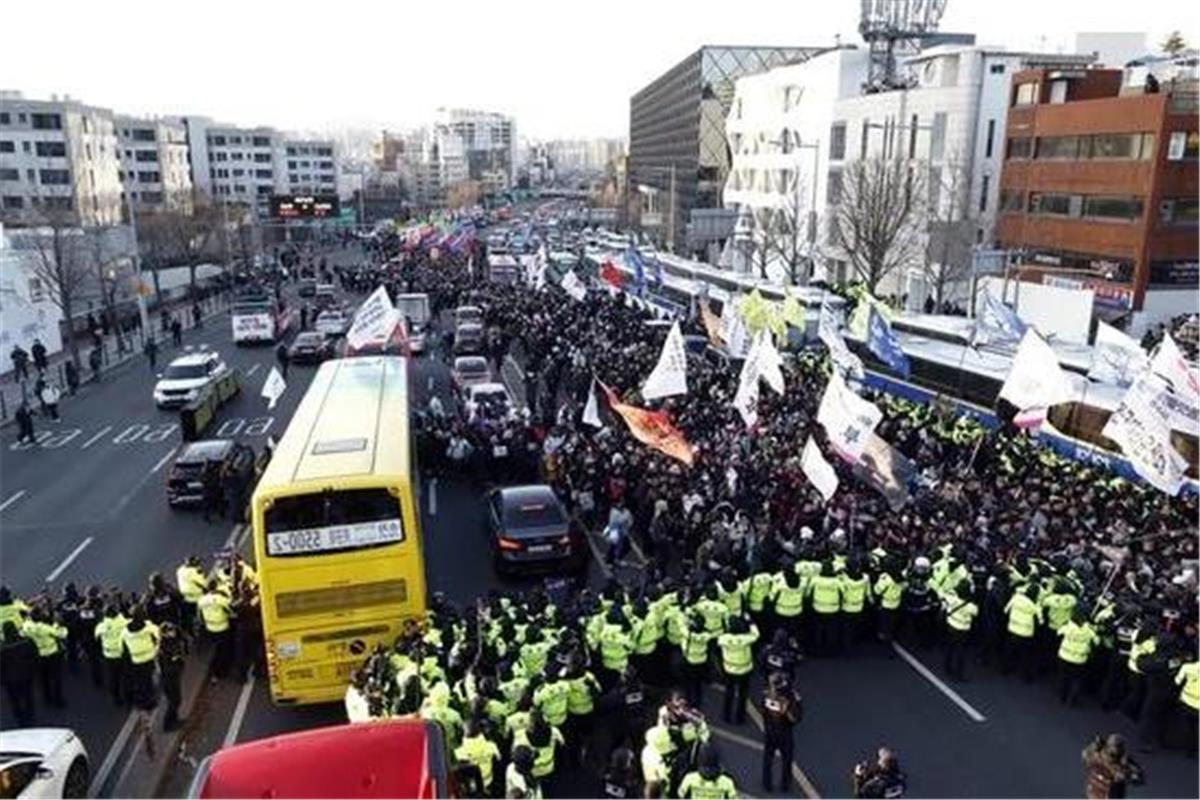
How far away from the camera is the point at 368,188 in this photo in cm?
17538

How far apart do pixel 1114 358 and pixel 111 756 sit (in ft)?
66.1

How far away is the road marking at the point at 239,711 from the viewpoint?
38.3 feet

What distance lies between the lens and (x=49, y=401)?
29.2 meters

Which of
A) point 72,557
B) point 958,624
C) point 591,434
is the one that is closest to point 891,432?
point 591,434

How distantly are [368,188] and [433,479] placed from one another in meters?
162

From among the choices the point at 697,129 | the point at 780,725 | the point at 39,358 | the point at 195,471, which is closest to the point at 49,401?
the point at 39,358

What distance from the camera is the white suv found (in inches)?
1181

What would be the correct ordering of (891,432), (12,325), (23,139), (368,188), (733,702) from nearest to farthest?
(733,702) → (891,432) → (12,325) → (23,139) → (368,188)

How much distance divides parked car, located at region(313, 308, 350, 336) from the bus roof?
23.5 meters

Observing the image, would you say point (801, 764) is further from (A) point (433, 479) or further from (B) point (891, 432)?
(A) point (433, 479)

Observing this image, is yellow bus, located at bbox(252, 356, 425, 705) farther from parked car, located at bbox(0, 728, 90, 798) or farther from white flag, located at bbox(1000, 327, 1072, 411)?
white flag, located at bbox(1000, 327, 1072, 411)

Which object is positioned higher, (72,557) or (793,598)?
(793,598)

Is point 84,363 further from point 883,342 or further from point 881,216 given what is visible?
point 881,216

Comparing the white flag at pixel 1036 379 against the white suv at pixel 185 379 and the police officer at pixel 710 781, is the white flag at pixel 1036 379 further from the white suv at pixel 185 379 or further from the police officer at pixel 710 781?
the white suv at pixel 185 379
